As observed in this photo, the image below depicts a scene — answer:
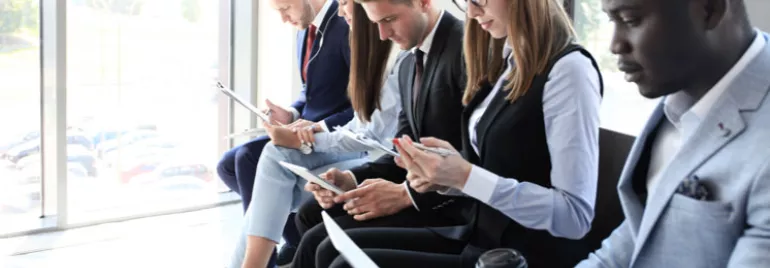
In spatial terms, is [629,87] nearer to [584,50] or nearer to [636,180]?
[584,50]

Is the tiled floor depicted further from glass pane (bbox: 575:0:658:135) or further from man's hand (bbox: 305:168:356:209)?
glass pane (bbox: 575:0:658:135)

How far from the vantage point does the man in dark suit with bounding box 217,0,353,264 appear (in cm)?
306

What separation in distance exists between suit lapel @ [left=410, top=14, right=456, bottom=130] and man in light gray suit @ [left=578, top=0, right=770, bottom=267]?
113 cm

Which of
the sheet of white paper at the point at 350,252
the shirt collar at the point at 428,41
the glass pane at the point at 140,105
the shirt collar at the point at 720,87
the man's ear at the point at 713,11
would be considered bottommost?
the glass pane at the point at 140,105

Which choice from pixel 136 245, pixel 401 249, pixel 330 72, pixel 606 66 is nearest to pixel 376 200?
pixel 401 249

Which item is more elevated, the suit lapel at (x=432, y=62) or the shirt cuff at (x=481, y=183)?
the suit lapel at (x=432, y=62)

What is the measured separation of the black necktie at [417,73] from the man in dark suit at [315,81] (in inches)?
25.3

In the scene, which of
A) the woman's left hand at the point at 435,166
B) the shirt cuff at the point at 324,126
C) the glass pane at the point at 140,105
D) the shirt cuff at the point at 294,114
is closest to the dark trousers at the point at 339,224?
the woman's left hand at the point at 435,166

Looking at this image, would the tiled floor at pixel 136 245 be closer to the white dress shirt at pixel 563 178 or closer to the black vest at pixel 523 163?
the black vest at pixel 523 163

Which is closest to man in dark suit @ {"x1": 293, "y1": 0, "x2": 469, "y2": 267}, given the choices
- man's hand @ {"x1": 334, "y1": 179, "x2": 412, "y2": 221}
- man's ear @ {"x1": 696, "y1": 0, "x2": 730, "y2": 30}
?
man's hand @ {"x1": 334, "y1": 179, "x2": 412, "y2": 221}

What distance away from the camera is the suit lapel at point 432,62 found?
90.4 inches

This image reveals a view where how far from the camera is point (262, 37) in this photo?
440cm

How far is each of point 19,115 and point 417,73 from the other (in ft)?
7.68

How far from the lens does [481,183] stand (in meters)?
1.68
